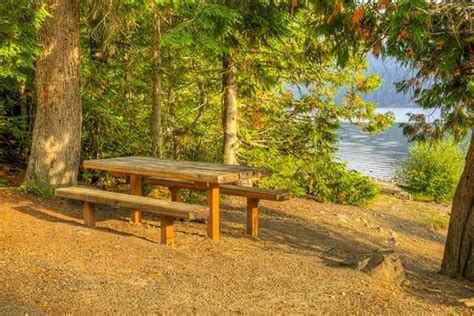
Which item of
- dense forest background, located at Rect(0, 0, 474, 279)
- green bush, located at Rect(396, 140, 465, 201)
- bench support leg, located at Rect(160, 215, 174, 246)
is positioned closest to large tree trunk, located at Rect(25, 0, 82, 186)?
dense forest background, located at Rect(0, 0, 474, 279)

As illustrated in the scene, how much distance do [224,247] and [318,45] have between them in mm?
5595

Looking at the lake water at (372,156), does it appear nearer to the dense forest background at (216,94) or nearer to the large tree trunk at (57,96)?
the dense forest background at (216,94)

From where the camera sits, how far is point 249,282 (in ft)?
17.7

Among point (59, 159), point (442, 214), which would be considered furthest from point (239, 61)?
point (442, 214)

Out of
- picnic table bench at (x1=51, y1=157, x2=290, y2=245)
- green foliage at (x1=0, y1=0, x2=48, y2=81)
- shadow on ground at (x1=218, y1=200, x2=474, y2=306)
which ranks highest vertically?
green foliage at (x1=0, y1=0, x2=48, y2=81)

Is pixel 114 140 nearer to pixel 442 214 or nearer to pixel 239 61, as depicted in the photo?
pixel 239 61

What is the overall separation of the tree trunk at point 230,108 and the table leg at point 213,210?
450cm

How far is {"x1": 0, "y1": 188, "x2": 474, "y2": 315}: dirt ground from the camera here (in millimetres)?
4699

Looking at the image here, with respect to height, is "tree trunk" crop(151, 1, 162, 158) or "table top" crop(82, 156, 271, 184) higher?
"tree trunk" crop(151, 1, 162, 158)

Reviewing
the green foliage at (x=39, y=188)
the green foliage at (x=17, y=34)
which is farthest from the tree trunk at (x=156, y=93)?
the green foliage at (x=17, y=34)

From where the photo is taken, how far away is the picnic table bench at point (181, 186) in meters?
6.07

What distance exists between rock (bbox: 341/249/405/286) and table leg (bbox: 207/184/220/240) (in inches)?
67.4

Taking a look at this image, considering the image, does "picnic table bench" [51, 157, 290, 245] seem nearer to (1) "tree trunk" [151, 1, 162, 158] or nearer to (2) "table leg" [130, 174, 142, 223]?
(2) "table leg" [130, 174, 142, 223]

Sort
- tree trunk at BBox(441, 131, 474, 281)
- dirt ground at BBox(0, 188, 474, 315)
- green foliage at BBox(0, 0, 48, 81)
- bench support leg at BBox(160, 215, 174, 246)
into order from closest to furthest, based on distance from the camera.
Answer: dirt ground at BBox(0, 188, 474, 315) < bench support leg at BBox(160, 215, 174, 246) < green foliage at BBox(0, 0, 48, 81) < tree trunk at BBox(441, 131, 474, 281)
